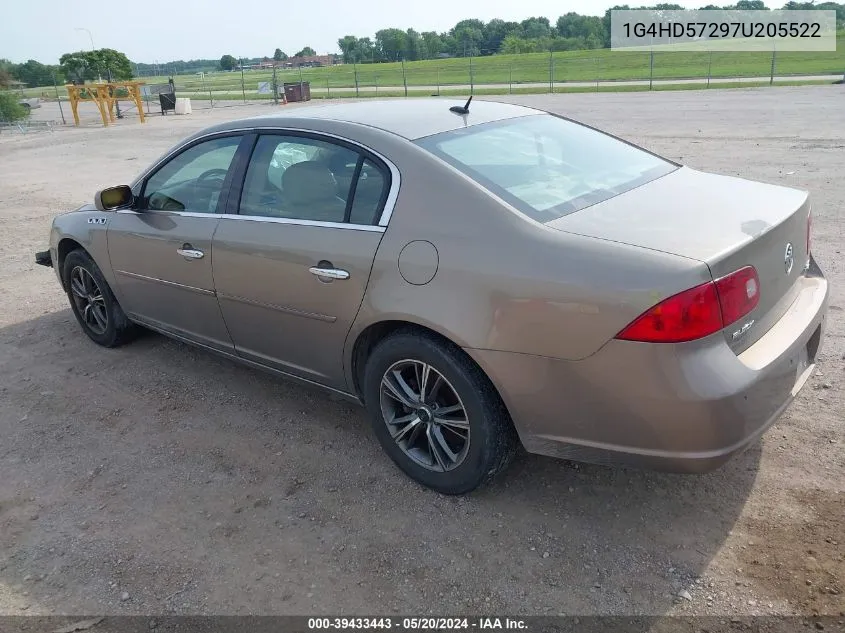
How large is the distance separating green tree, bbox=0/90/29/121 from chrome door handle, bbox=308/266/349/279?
1160 inches

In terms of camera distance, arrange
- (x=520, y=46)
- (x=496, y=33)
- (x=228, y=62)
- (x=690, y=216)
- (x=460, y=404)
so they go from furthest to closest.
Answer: (x=228, y=62) < (x=496, y=33) < (x=520, y=46) < (x=460, y=404) < (x=690, y=216)

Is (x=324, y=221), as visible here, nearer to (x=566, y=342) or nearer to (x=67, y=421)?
(x=566, y=342)

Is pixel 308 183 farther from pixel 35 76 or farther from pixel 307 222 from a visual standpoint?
pixel 35 76

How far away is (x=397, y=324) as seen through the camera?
3.12 meters

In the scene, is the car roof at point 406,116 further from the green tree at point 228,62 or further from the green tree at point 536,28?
the green tree at point 228,62

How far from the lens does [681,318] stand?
94.1 inches

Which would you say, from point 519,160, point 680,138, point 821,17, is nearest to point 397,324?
point 519,160

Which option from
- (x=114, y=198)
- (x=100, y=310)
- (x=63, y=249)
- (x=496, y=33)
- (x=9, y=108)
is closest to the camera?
(x=114, y=198)

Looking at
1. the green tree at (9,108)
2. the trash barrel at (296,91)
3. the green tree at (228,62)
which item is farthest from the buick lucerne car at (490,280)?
the green tree at (228,62)

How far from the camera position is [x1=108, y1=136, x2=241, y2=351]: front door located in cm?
397

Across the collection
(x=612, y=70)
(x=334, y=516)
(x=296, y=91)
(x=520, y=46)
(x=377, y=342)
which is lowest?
(x=334, y=516)

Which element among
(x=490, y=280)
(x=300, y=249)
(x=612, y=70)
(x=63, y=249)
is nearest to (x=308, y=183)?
(x=300, y=249)

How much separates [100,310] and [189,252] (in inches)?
61.0

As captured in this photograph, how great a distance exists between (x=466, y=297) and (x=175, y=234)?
6.93 feet
